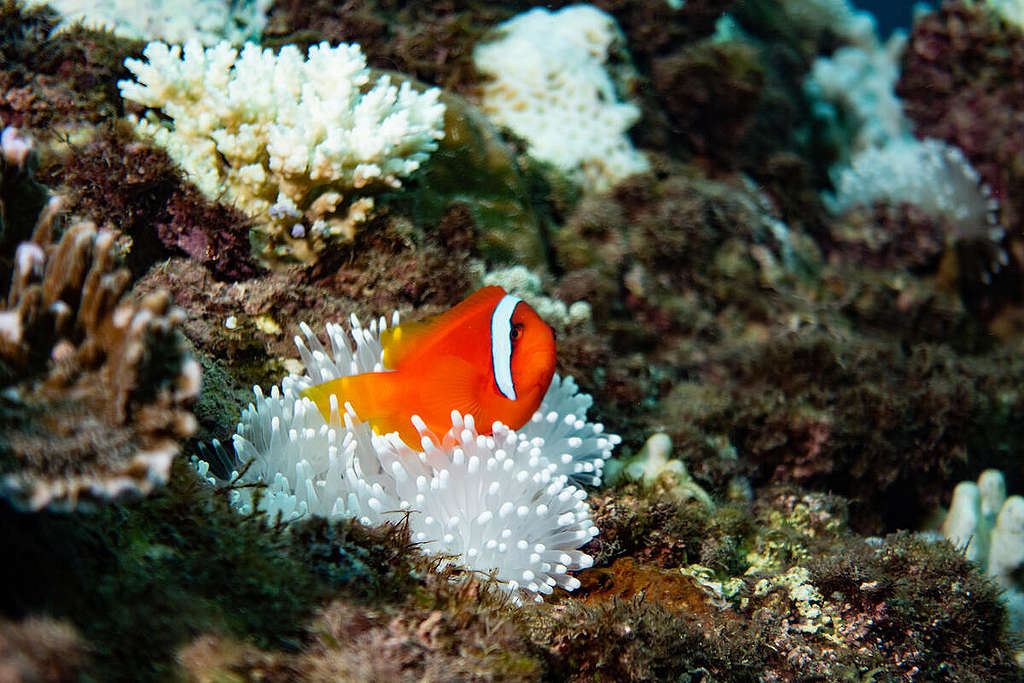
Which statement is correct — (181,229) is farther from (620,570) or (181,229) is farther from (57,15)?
(620,570)

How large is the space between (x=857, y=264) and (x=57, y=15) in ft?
20.7

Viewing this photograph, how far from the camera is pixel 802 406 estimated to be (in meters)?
3.91

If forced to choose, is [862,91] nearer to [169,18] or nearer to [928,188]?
[928,188]

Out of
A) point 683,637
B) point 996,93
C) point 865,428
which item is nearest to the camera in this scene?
point 683,637

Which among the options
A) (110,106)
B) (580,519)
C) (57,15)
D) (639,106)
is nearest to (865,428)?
(580,519)

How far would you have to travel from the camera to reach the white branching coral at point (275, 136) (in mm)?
2938

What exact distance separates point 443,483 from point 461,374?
365mm

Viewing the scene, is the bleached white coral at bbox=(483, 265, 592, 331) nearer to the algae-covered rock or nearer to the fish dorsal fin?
the algae-covered rock

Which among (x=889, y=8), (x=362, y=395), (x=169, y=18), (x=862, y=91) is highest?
(x=169, y=18)

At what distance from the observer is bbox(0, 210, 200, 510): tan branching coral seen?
4.44ft

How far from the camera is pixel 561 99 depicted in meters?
4.76

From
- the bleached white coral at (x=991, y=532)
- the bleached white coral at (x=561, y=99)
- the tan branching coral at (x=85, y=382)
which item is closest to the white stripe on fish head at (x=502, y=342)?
the tan branching coral at (x=85, y=382)

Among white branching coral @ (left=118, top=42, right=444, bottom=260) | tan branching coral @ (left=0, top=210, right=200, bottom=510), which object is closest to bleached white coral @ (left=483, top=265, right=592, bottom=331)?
white branching coral @ (left=118, top=42, right=444, bottom=260)

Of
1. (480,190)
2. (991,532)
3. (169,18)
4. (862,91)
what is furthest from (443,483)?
(862,91)
